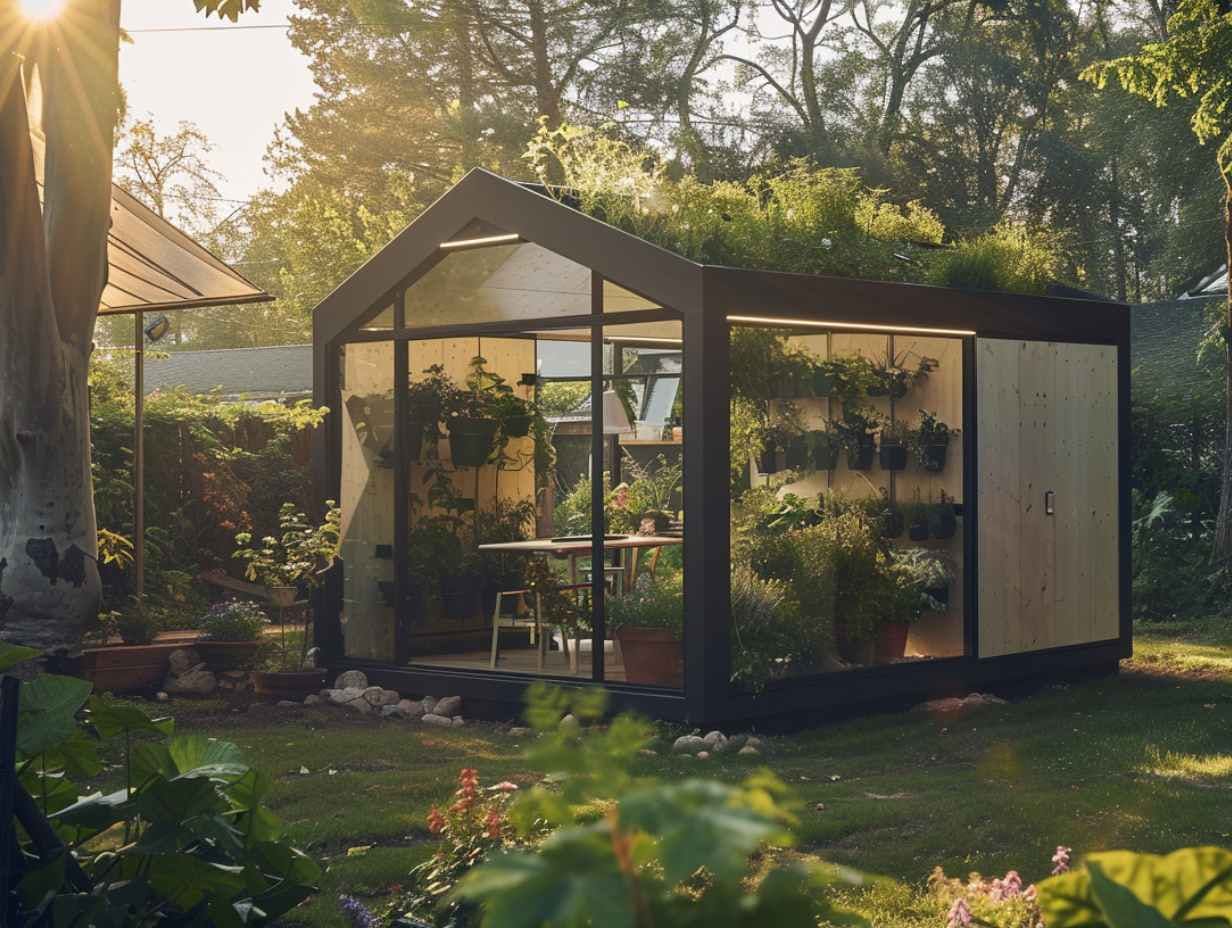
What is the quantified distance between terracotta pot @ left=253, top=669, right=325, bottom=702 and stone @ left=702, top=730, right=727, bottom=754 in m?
3.00

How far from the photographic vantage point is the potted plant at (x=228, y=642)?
10.7 meters

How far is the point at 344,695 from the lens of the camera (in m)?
10.5

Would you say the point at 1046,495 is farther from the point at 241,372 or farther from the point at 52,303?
the point at 241,372

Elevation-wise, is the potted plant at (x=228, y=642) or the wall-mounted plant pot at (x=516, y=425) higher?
the wall-mounted plant pot at (x=516, y=425)

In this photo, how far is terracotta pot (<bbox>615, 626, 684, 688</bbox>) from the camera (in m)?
9.25

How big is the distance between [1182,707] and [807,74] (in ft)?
72.2

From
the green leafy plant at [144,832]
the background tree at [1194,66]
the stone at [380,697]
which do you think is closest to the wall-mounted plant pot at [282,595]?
the stone at [380,697]

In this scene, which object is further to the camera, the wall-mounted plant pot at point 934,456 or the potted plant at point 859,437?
the wall-mounted plant pot at point 934,456

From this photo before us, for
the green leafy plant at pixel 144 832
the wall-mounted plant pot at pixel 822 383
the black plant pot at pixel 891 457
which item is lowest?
the green leafy plant at pixel 144 832

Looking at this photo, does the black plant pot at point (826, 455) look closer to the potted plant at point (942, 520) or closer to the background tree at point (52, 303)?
the potted plant at point (942, 520)

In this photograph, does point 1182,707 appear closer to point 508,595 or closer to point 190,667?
point 508,595

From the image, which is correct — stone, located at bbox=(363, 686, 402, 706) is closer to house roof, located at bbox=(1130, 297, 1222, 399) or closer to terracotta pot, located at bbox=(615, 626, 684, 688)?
terracotta pot, located at bbox=(615, 626, 684, 688)

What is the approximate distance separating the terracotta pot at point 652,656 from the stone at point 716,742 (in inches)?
18.9

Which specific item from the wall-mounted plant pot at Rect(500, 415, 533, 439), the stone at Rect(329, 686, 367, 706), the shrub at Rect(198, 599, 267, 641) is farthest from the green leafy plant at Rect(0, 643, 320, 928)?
the wall-mounted plant pot at Rect(500, 415, 533, 439)
